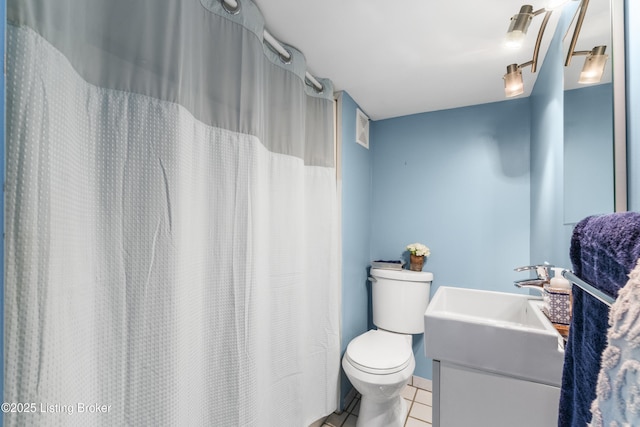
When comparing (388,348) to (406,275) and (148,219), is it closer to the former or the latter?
(406,275)

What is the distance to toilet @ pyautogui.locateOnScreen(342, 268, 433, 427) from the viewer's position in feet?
4.68

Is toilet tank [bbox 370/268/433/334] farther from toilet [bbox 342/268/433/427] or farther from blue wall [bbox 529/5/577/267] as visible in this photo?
blue wall [bbox 529/5/577/267]

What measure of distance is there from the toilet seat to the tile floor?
474 mm

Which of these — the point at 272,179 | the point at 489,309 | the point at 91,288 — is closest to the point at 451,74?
the point at 272,179

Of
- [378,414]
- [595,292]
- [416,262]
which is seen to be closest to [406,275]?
[416,262]

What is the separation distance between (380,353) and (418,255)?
0.82 m

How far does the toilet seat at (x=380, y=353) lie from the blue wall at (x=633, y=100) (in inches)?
48.9

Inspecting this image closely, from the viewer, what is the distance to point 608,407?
33 cm

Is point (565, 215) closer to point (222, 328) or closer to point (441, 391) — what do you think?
point (441, 391)

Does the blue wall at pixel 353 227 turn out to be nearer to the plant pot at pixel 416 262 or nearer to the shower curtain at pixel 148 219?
the plant pot at pixel 416 262

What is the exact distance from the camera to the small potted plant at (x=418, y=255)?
2037 mm

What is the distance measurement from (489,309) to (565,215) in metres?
0.73

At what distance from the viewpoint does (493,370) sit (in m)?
0.96

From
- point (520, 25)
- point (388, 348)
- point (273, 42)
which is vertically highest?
point (273, 42)
